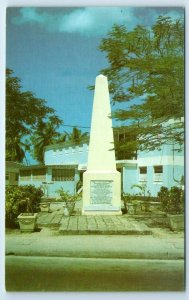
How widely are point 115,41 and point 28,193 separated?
122 cm

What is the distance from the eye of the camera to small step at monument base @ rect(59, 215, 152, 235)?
10.6ft

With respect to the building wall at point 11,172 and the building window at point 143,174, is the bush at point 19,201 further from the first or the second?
the building window at point 143,174

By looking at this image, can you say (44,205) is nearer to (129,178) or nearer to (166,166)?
(129,178)

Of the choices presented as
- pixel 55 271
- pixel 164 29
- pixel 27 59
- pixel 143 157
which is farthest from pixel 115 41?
pixel 55 271

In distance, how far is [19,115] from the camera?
328 centimetres

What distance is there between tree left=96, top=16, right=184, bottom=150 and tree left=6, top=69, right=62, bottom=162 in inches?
19.9

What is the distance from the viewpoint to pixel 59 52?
3.22 meters

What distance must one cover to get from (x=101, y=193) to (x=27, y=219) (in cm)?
54

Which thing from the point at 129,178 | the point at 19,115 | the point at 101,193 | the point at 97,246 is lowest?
the point at 97,246

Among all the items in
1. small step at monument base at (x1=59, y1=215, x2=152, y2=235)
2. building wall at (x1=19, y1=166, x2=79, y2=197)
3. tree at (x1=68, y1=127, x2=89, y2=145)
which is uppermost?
tree at (x1=68, y1=127, x2=89, y2=145)

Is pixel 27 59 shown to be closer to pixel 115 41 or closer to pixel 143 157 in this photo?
pixel 115 41

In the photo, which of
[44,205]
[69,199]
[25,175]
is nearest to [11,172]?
[25,175]

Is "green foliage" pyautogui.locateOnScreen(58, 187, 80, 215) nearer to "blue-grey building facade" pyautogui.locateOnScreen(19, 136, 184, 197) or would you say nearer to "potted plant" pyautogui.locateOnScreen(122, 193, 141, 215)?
"blue-grey building facade" pyautogui.locateOnScreen(19, 136, 184, 197)

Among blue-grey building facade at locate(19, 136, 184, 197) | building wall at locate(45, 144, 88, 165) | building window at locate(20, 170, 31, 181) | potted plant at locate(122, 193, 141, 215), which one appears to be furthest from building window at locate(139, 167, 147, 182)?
building window at locate(20, 170, 31, 181)
